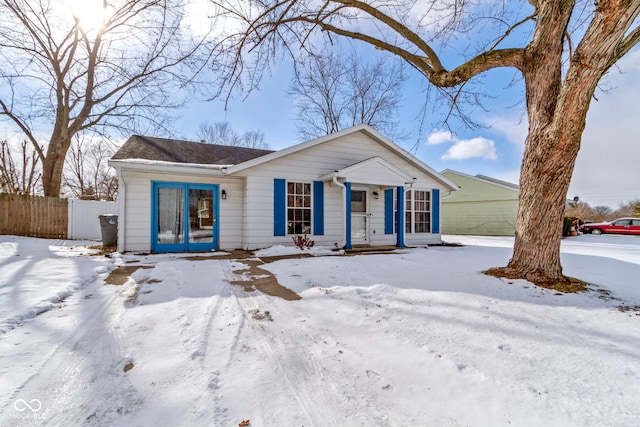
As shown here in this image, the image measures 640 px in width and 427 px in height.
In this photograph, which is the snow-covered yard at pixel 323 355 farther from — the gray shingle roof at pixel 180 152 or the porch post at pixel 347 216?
the gray shingle roof at pixel 180 152

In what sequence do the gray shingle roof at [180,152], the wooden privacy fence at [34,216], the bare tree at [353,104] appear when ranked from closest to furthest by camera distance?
the wooden privacy fence at [34,216]
the gray shingle roof at [180,152]
the bare tree at [353,104]

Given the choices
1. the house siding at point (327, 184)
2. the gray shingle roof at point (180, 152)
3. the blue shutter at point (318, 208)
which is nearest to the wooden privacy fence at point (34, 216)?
the gray shingle roof at point (180, 152)

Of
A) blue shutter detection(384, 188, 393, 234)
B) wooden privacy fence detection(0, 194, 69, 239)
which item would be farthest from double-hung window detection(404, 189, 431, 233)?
wooden privacy fence detection(0, 194, 69, 239)

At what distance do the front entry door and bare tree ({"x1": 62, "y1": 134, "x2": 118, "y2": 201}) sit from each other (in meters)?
22.1

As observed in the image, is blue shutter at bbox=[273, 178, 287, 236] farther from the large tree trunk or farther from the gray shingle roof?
the large tree trunk

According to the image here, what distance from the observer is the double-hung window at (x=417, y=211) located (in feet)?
32.8

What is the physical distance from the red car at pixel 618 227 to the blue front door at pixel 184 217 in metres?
23.5

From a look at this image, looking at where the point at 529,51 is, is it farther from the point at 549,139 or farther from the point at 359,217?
the point at 359,217

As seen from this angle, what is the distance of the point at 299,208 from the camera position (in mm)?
8461

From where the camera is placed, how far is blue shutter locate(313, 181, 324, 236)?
336 inches

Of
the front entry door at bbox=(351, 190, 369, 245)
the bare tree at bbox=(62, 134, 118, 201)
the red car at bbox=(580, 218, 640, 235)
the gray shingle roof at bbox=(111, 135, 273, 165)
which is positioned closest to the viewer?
the front entry door at bbox=(351, 190, 369, 245)

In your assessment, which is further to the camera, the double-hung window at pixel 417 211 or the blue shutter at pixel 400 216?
the double-hung window at pixel 417 211

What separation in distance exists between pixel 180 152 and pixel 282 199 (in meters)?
5.82

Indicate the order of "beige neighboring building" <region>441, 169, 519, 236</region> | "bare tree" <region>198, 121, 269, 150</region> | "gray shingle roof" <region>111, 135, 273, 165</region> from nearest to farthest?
"gray shingle roof" <region>111, 135, 273, 165</region>, "beige neighboring building" <region>441, 169, 519, 236</region>, "bare tree" <region>198, 121, 269, 150</region>
